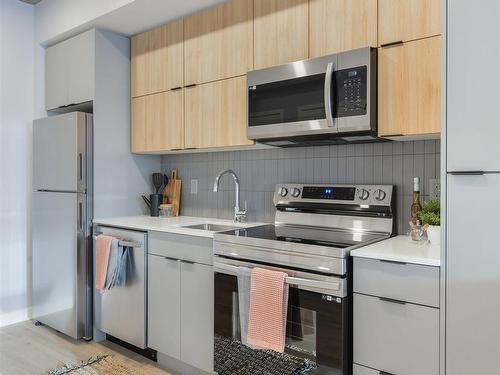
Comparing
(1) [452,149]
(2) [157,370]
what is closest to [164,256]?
(2) [157,370]

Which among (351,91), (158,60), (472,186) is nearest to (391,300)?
(472,186)

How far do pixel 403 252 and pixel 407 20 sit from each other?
1063mm

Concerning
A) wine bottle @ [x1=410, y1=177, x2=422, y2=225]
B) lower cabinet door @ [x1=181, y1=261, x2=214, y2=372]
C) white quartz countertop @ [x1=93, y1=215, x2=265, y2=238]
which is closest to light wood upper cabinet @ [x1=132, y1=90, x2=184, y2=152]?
white quartz countertop @ [x1=93, y1=215, x2=265, y2=238]

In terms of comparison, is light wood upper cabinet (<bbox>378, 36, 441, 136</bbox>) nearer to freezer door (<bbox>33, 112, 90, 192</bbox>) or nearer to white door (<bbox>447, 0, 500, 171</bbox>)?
white door (<bbox>447, 0, 500, 171</bbox>)

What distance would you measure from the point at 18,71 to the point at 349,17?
111 inches

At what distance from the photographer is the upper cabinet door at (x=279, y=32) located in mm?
2271

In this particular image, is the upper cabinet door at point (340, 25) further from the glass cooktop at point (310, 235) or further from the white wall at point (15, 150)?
the white wall at point (15, 150)

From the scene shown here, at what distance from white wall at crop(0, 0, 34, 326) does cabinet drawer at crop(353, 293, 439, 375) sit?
297 cm

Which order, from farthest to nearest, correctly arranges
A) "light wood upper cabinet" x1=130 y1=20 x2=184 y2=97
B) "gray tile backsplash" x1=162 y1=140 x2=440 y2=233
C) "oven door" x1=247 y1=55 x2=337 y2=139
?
"light wood upper cabinet" x1=130 y1=20 x2=184 y2=97 < "gray tile backsplash" x1=162 y1=140 x2=440 y2=233 < "oven door" x1=247 y1=55 x2=337 y2=139

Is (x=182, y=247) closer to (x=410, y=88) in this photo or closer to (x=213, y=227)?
(x=213, y=227)

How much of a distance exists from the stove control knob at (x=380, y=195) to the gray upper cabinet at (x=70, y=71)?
2188mm

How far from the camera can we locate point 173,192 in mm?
3412

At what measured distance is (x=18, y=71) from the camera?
137 inches

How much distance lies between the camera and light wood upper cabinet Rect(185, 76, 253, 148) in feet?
8.43
